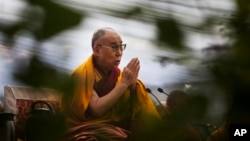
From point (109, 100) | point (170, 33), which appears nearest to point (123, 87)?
point (109, 100)

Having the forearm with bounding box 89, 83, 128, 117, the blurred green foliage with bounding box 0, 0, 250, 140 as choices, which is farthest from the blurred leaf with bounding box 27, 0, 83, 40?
the forearm with bounding box 89, 83, 128, 117

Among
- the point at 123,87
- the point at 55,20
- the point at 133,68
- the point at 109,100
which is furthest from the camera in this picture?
the point at 109,100

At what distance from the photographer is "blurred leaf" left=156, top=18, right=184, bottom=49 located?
396mm

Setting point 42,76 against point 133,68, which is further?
point 133,68

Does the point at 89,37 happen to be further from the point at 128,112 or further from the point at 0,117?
the point at 0,117

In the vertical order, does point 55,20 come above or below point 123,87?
above

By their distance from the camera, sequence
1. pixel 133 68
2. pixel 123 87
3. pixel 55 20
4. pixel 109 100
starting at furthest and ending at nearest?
pixel 109 100
pixel 123 87
pixel 133 68
pixel 55 20

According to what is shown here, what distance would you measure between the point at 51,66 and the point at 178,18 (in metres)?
0.10

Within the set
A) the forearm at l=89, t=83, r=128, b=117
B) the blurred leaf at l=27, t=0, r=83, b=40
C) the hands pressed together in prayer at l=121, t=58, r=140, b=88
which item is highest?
the blurred leaf at l=27, t=0, r=83, b=40

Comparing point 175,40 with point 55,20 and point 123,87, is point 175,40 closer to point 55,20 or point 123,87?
point 55,20

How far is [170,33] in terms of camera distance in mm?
401

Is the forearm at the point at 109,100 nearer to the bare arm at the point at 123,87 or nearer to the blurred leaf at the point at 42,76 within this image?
the bare arm at the point at 123,87

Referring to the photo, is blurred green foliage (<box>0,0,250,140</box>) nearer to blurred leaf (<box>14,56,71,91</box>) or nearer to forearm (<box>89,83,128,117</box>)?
blurred leaf (<box>14,56,71,91</box>)

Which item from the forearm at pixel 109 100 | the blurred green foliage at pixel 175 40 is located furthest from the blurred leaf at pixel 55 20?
the forearm at pixel 109 100
